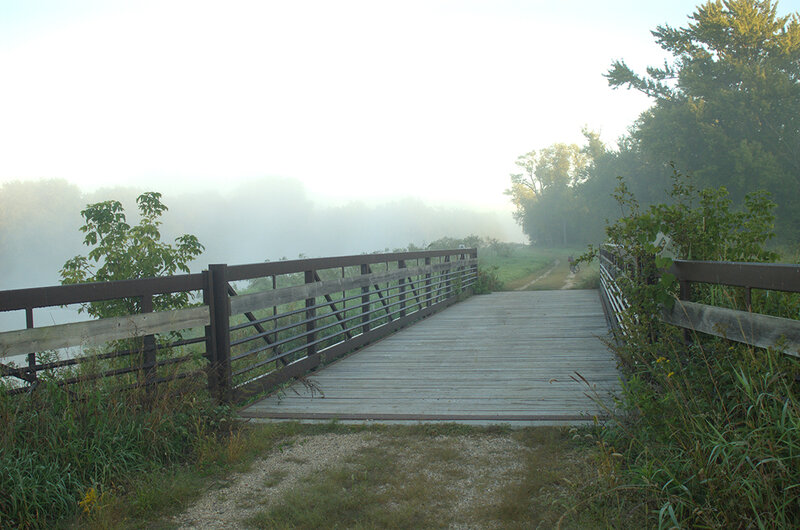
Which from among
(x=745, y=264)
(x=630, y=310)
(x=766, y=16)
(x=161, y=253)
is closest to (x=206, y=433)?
(x=630, y=310)

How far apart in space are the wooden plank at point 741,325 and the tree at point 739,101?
31.8 meters

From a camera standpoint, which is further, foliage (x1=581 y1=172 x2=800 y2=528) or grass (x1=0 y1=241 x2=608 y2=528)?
grass (x1=0 y1=241 x2=608 y2=528)

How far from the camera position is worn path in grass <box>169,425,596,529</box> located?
9.56 feet

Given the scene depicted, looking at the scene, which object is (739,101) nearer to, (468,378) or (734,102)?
(734,102)

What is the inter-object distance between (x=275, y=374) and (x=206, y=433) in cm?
160

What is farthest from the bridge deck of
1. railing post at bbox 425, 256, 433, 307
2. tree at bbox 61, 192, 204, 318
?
tree at bbox 61, 192, 204, 318

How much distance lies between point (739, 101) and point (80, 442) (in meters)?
37.3

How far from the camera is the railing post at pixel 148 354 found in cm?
395

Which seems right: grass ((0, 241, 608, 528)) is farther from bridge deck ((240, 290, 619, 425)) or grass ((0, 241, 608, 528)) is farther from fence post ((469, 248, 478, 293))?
fence post ((469, 248, 478, 293))

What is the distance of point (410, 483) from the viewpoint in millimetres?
3324

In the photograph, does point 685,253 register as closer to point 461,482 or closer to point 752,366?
point 752,366

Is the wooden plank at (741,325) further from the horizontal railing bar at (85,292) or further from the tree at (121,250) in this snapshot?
the tree at (121,250)

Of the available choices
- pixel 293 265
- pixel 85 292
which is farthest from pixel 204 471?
pixel 293 265

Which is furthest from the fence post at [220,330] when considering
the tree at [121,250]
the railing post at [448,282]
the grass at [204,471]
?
the railing post at [448,282]
